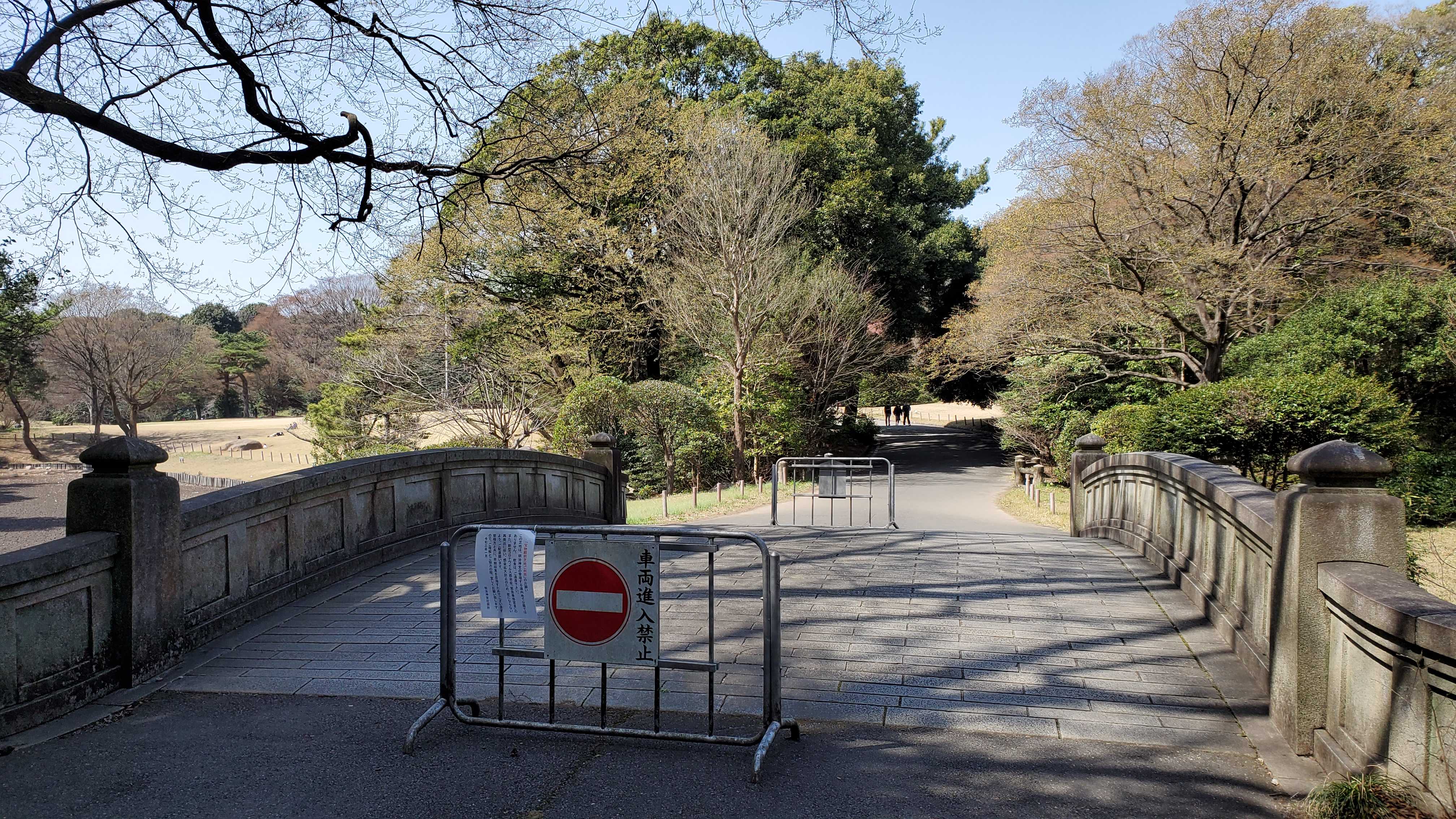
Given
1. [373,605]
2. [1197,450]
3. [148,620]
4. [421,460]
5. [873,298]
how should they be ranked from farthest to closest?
[873,298], [1197,450], [421,460], [373,605], [148,620]

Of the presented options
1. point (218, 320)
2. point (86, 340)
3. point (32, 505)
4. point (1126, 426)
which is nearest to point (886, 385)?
point (1126, 426)

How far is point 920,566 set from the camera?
8.55m

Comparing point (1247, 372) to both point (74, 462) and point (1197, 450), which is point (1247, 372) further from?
point (74, 462)

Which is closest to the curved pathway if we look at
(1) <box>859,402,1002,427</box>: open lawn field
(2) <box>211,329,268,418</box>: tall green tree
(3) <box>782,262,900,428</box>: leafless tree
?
(3) <box>782,262,900,428</box>: leafless tree

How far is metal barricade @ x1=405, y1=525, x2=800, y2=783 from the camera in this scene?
4113mm

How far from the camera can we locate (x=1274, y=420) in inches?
505

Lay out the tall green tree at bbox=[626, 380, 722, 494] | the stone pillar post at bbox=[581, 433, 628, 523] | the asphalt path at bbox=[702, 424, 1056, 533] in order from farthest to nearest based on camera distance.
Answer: the tall green tree at bbox=[626, 380, 722, 494] → the asphalt path at bbox=[702, 424, 1056, 533] → the stone pillar post at bbox=[581, 433, 628, 523]

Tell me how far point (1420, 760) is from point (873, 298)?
29.3m

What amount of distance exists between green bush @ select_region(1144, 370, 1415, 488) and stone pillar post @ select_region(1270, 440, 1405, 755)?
30.9 ft

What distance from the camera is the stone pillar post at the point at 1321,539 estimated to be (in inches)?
152

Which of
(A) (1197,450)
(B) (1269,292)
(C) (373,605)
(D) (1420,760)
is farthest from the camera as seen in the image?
(B) (1269,292)

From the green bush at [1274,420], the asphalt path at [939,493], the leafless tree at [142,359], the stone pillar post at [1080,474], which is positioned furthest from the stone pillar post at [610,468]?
the leafless tree at [142,359]

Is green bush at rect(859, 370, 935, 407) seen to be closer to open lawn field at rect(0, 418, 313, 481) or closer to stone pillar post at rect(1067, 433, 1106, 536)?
stone pillar post at rect(1067, 433, 1106, 536)

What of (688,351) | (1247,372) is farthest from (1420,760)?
(688,351)
